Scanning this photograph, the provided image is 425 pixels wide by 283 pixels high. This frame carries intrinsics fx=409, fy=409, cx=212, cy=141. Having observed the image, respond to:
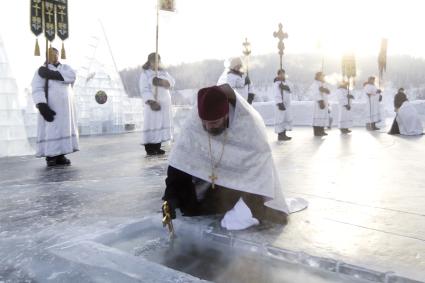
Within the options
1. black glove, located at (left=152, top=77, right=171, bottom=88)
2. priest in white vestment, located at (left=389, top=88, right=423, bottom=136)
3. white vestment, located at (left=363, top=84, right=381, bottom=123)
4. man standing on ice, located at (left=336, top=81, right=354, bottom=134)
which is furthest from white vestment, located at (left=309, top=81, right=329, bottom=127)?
black glove, located at (left=152, top=77, right=171, bottom=88)

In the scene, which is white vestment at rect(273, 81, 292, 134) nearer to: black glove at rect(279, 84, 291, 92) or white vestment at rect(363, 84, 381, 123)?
black glove at rect(279, 84, 291, 92)

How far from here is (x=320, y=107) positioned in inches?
465

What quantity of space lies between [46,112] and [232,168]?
4.17 m

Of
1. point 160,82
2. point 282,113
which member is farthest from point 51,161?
point 282,113

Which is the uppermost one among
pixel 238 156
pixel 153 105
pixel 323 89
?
pixel 323 89

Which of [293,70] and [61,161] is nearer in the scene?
[61,161]

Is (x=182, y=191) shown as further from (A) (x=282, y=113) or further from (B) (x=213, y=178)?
(A) (x=282, y=113)

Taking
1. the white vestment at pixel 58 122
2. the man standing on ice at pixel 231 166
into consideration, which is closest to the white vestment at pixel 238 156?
the man standing on ice at pixel 231 166

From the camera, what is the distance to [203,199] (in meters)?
3.19

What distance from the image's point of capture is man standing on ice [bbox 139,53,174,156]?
7590 mm

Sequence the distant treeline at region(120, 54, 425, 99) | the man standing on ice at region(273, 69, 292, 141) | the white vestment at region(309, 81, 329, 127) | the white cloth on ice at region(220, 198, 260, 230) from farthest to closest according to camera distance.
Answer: the distant treeline at region(120, 54, 425, 99) → the white vestment at region(309, 81, 329, 127) → the man standing on ice at region(273, 69, 292, 141) → the white cloth on ice at region(220, 198, 260, 230)

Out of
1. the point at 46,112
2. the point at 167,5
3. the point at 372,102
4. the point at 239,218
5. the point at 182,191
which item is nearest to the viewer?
the point at 239,218

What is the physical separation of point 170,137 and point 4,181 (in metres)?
3.42

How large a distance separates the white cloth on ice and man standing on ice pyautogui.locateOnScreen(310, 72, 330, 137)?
926cm
